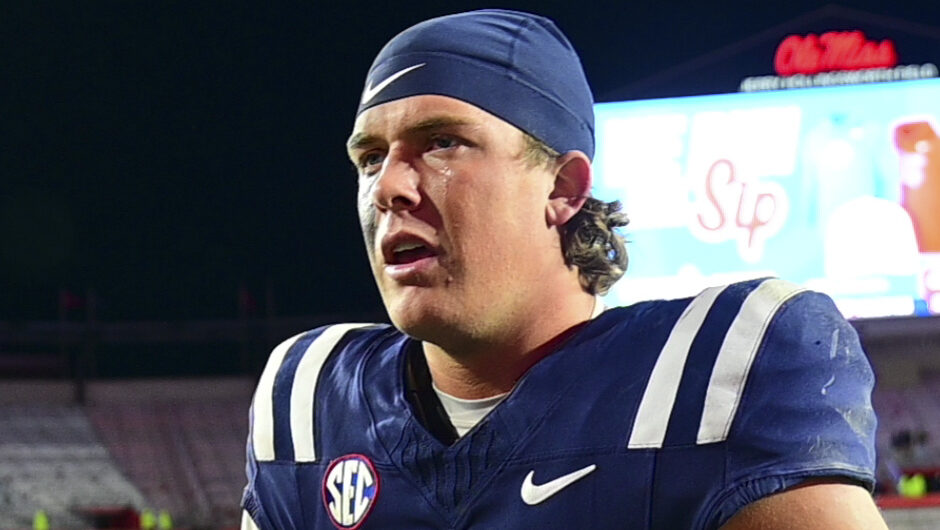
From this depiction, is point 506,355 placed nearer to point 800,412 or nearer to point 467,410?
point 467,410

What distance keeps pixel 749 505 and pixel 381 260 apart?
38cm

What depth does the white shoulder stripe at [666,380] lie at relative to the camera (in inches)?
37.5

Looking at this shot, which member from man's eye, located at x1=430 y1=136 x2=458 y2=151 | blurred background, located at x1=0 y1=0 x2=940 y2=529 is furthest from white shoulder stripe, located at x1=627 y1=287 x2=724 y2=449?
blurred background, located at x1=0 y1=0 x2=940 y2=529

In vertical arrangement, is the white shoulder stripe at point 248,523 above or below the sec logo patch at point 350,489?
below

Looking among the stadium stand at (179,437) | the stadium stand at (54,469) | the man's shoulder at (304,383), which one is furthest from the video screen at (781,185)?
the man's shoulder at (304,383)

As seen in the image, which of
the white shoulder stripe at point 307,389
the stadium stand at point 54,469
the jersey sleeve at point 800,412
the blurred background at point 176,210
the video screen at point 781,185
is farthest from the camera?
the blurred background at point 176,210

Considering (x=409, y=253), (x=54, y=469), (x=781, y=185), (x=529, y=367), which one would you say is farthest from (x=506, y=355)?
(x=54, y=469)

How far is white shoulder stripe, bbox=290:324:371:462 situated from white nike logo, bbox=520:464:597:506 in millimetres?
247

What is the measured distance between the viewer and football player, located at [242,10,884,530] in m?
0.91


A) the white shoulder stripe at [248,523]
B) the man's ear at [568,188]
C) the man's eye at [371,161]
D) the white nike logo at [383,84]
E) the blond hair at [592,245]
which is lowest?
the white shoulder stripe at [248,523]

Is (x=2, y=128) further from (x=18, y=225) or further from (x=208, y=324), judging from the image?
→ (x=208, y=324)

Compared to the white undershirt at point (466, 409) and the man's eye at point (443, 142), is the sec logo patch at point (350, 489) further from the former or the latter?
the man's eye at point (443, 142)

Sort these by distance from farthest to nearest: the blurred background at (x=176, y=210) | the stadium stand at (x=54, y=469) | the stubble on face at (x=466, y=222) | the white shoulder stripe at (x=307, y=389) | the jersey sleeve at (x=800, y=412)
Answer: the blurred background at (x=176, y=210) → the stadium stand at (x=54, y=469) → the white shoulder stripe at (x=307, y=389) → the stubble on face at (x=466, y=222) → the jersey sleeve at (x=800, y=412)

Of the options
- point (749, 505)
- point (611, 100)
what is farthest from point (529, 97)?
A: point (611, 100)
